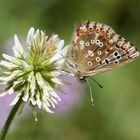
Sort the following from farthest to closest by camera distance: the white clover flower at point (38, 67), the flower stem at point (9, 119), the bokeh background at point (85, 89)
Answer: the bokeh background at point (85, 89) < the white clover flower at point (38, 67) < the flower stem at point (9, 119)

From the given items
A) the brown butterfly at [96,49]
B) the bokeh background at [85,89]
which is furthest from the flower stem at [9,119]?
the bokeh background at [85,89]

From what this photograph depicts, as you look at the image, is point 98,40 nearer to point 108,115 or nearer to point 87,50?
point 87,50

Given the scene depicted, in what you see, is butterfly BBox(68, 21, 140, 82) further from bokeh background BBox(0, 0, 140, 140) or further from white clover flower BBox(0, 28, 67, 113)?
bokeh background BBox(0, 0, 140, 140)

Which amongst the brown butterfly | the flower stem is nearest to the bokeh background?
the brown butterfly

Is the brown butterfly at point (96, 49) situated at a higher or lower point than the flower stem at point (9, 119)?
higher

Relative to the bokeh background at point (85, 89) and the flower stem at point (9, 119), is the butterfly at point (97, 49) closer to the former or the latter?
the flower stem at point (9, 119)

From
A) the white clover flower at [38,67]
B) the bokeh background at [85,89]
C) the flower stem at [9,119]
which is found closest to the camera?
Result: the flower stem at [9,119]

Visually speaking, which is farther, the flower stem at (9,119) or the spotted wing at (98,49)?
the spotted wing at (98,49)
